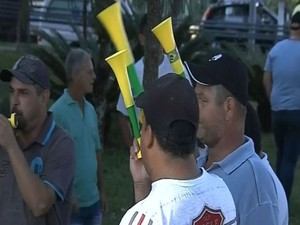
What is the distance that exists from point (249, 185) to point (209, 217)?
1.87 feet

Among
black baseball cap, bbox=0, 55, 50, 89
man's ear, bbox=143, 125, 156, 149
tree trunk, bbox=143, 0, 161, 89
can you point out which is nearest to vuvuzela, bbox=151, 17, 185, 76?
man's ear, bbox=143, 125, 156, 149

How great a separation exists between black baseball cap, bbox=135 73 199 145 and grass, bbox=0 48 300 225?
390cm

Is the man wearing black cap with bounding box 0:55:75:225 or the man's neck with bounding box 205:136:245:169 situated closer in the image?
the man's neck with bounding box 205:136:245:169

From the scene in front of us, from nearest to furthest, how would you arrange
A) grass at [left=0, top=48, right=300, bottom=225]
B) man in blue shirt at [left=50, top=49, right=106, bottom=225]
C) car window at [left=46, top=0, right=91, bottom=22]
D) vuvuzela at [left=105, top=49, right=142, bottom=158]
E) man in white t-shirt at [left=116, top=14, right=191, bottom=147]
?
vuvuzela at [left=105, top=49, right=142, bottom=158]
man in blue shirt at [left=50, top=49, right=106, bottom=225]
man in white t-shirt at [left=116, top=14, right=191, bottom=147]
grass at [left=0, top=48, right=300, bottom=225]
car window at [left=46, top=0, right=91, bottom=22]

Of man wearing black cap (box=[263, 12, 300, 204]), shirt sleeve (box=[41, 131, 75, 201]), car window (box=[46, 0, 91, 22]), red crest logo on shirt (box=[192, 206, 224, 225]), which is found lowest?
car window (box=[46, 0, 91, 22])

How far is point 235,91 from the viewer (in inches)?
131

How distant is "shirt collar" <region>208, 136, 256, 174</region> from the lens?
3.23 m

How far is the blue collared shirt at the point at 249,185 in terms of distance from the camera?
3.10 m

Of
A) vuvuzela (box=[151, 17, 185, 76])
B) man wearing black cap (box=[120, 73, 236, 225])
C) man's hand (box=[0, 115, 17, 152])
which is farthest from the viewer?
man's hand (box=[0, 115, 17, 152])

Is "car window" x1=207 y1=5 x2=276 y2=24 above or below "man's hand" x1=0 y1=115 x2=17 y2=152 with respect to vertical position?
below

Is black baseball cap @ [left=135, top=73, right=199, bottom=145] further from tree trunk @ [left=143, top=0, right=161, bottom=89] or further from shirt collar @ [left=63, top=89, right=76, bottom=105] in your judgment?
tree trunk @ [left=143, top=0, right=161, bottom=89]

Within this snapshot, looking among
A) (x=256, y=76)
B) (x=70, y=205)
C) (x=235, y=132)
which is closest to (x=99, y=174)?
(x=70, y=205)

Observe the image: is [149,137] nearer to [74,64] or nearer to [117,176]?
[74,64]

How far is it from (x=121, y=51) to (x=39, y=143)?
4.00 feet
